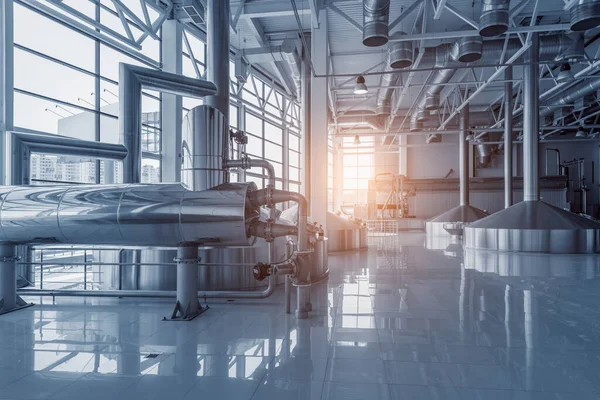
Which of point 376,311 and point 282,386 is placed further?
point 376,311

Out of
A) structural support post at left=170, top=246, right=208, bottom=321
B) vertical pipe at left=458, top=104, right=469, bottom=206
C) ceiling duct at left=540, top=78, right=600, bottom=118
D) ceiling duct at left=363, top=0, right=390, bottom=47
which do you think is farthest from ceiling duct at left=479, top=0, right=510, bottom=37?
vertical pipe at left=458, top=104, right=469, bottom=206

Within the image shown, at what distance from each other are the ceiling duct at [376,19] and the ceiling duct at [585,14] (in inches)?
122

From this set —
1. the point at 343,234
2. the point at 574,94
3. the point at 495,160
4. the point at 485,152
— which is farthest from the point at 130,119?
the point at 495,160

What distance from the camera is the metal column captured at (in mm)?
5074

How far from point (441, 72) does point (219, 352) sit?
35.0 feet

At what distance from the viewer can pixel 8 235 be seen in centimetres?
431

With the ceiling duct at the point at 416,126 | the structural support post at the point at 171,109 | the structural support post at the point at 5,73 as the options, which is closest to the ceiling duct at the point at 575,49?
the ceiling duct at the point at 416,126

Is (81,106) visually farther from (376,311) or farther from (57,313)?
(376,311)

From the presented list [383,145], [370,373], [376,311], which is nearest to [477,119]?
[383,145]

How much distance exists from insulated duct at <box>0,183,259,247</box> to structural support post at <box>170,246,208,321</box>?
20cm

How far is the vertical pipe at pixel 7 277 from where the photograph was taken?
177 inches

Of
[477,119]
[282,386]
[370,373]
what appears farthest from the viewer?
[477,119]

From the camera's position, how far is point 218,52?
16.8ft

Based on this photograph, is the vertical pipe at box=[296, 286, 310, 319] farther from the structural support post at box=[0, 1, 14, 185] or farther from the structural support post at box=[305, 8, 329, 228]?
the structural support post at box=[0, 1, 14, 185]
